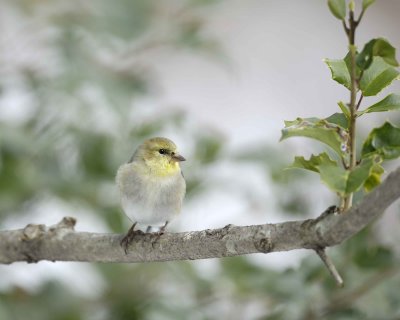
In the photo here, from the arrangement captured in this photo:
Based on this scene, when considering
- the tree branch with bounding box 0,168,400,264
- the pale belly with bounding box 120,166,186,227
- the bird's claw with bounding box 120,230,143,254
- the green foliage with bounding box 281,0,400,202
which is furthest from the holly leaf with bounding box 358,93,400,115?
the pale belly with bounding box 120,166,186,227

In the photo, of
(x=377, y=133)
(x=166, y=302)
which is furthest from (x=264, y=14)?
(x=377, y=133)

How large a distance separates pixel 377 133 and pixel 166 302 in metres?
0.65

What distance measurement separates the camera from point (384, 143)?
623mm

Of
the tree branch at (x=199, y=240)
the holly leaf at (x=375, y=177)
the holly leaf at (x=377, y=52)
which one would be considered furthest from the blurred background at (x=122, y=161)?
the holly leaf at (x=377, y=52)

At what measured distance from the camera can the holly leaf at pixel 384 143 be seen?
61 cm

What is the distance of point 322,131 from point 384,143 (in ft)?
0.20

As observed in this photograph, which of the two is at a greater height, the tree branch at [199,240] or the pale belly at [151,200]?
the pale belly at [151,200]

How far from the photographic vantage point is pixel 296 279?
42.9 inches

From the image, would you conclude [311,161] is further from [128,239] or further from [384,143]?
[128,239]

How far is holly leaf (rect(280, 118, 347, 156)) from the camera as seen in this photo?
63 cm

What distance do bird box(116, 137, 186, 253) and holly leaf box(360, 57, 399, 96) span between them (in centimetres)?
51

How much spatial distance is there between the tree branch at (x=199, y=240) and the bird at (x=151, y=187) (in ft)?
0.43

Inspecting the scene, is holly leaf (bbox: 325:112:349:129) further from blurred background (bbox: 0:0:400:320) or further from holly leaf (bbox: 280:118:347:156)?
blurred background (bbox: 0:0:400:320)

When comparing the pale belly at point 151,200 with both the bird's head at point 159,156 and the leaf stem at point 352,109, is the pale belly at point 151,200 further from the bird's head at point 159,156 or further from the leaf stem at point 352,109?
the leaf stem at point 352,109
